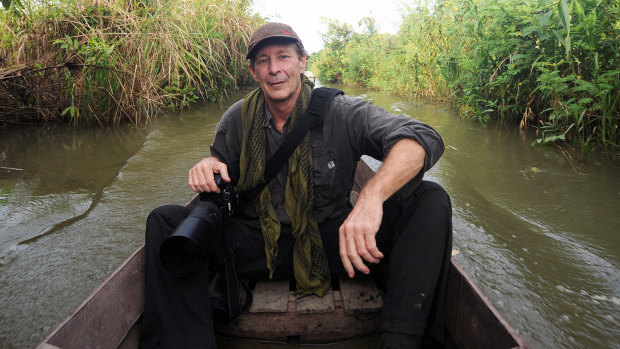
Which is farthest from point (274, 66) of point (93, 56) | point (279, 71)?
point (93, 56)

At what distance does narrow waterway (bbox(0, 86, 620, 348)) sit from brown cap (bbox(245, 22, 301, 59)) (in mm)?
1431

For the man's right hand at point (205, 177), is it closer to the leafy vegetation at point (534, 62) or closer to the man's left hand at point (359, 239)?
the man's left hand at point (359, 239)

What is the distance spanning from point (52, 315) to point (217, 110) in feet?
18.6

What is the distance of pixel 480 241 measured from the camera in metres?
2.33

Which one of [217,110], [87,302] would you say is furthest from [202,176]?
[217,110]

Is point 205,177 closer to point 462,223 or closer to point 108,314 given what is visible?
point 108,314

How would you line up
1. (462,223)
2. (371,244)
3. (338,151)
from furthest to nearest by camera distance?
1. (462,223)
2. (338,151)
3. (371,244)

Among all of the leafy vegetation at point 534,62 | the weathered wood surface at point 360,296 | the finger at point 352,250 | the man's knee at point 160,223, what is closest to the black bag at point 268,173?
the man's knee at point 160,223

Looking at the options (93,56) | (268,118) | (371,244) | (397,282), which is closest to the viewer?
(371,244)

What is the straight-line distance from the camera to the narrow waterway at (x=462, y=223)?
1696mm

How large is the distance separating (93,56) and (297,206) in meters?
4.16

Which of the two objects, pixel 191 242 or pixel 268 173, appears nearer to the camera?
pixel 191 242

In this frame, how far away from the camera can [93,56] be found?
4348mm

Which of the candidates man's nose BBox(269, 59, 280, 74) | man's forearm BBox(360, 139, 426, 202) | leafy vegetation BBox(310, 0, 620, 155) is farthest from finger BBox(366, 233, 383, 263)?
leafy vegetation BBox(310, 0, 620, 155)
